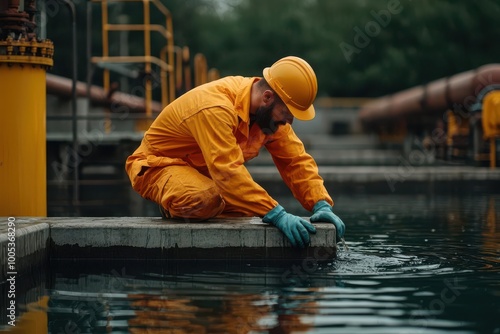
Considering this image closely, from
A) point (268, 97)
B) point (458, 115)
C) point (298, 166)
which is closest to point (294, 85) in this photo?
point (268, 97)

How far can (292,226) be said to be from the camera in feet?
16.5

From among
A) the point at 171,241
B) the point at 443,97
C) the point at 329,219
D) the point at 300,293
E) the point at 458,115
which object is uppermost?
the point at 443,97

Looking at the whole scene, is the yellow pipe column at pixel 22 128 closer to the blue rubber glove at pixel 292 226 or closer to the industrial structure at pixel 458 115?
the blue rubber glove at pixel 292 226

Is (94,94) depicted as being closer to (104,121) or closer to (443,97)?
(104,121)

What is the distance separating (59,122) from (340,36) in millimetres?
33846

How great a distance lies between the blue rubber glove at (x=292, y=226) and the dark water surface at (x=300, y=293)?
0.16 metres

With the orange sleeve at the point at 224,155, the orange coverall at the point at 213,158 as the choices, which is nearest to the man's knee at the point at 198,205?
the orange coverall at the point at 213,158

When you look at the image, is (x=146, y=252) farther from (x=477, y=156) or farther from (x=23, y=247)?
(x=477, y=156)

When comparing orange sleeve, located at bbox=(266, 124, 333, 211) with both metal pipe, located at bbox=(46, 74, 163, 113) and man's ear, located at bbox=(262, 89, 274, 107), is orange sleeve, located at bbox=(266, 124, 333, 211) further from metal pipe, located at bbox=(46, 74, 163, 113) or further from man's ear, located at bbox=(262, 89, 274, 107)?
metal pipe, located at bbox=(46, 74, 163, 113)

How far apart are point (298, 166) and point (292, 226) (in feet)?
2.41

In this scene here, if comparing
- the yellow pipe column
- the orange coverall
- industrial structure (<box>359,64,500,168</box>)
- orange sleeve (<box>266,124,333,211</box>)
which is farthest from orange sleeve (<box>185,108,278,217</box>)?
industrial structure (<box>359,64,500,168</box>)

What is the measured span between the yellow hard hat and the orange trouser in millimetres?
662

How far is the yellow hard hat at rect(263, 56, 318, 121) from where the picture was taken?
509 centimetres

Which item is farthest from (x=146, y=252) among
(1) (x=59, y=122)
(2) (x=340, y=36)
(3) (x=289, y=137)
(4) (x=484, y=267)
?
(2) (x=340, y=36)
